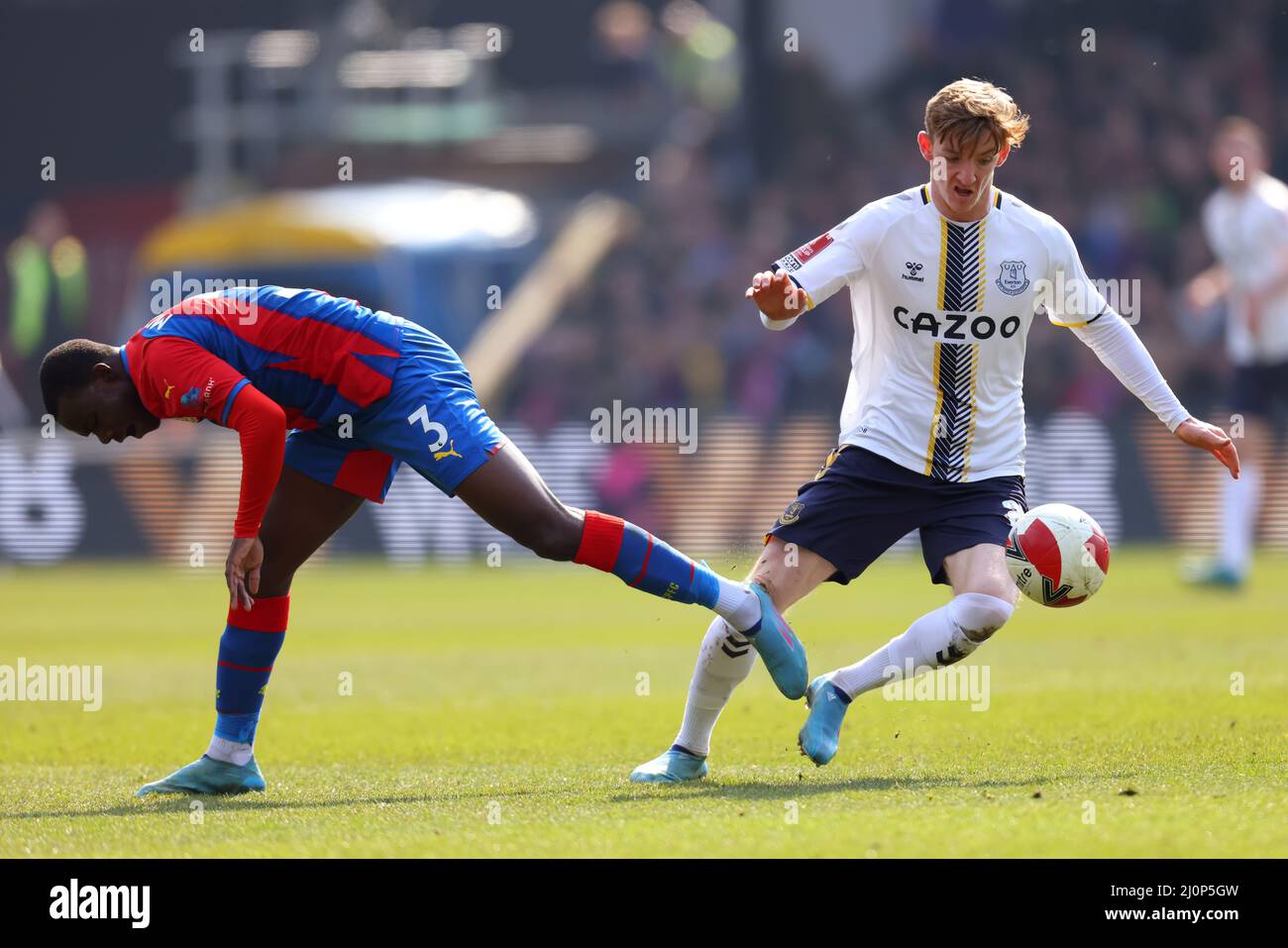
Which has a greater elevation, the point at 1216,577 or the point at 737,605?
the point at 737,605

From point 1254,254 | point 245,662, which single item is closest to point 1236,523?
point 1254,254

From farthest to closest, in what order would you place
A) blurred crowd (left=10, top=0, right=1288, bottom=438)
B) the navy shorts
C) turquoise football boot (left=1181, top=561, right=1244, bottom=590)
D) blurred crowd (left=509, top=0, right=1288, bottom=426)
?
blurred crowd (left=10, top=0, right=1288, bottom=438), blurred crowd (left=509, top=0, right=1288, bottom=426), the navy shorts, turquoise football boot (left=1181, top=561, right=1244, bottom=590)

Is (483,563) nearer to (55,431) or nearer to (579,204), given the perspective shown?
(55,431)

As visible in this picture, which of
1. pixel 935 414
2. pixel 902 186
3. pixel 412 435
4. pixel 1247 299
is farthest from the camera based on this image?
pixel 902 186

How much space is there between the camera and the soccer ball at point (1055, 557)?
6.66 m

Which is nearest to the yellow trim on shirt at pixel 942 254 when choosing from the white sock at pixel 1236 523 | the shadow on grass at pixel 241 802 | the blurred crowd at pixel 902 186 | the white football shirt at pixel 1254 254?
the shadow on grass at pixel 241 802

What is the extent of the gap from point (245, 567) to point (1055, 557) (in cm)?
269

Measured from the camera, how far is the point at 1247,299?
14469 mm

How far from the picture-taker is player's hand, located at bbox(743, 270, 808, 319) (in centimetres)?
641

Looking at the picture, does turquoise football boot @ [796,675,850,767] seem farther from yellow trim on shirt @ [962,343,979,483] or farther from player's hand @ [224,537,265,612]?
player's hand @ [224,537,265,612]

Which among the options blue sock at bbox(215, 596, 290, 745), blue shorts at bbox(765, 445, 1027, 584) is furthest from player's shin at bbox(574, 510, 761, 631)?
A: blue sock at bbox(215, 596, 290, 745)

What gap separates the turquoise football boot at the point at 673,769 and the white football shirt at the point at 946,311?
1248 mm

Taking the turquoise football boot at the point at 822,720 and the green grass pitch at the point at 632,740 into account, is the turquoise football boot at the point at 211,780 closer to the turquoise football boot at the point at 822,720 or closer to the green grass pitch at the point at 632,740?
the green grass pitch at the point at 632,740

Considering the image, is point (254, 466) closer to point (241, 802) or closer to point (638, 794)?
point (241, 802)
